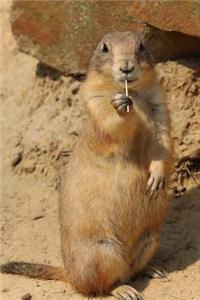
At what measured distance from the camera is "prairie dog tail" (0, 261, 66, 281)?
7332 millimetres

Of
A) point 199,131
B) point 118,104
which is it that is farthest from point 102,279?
point 199,131

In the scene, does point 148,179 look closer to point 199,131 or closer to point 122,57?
point 122,57

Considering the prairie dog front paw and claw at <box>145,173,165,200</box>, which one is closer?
the prairie dog front paw

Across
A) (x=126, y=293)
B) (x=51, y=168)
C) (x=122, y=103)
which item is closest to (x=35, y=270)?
(x=126, y=293)

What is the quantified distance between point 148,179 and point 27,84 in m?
3.23

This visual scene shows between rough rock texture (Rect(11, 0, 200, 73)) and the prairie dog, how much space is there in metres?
1.22

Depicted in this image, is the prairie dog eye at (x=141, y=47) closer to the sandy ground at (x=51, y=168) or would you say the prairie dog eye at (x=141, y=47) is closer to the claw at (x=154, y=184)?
the claw at (x=154, y=184)

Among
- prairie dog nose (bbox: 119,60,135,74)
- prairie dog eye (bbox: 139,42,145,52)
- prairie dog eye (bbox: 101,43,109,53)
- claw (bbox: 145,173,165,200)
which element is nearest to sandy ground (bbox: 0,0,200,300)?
claw (bbox: 145,173,165,200)

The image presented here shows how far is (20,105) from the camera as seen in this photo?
9.76 metres

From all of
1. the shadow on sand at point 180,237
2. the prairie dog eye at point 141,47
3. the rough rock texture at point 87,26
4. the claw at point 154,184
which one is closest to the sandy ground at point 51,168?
the shadow on sand at point 180,237

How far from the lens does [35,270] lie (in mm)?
7336

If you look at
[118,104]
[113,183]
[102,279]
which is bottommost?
[102,279]

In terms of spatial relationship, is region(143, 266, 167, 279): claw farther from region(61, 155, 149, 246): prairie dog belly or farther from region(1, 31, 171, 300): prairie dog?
region(61, 155, 149, 246): prairie dog belly

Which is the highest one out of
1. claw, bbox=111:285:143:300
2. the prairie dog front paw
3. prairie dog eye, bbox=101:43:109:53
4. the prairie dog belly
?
prairie dog eye, bbox=101:43:109:53
